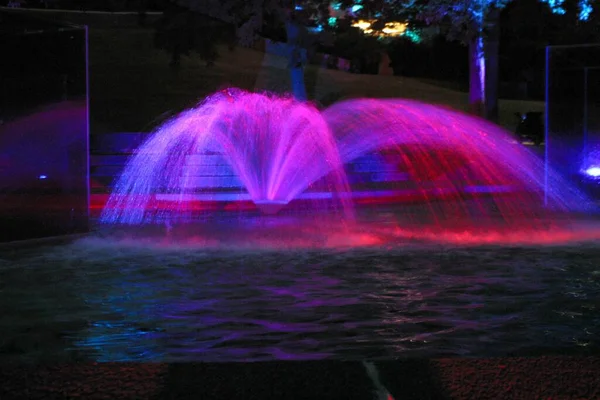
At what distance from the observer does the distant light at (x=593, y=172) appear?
59.3 ft

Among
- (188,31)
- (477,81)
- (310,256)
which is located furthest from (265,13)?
(310,256)

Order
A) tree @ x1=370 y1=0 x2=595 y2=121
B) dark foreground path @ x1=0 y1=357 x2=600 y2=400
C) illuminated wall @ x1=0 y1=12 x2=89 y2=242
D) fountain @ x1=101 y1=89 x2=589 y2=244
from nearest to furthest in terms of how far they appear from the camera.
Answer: dark foreground path @ x1=0 y1=357 x2=600 y2=400 < illuminated wall @ x1=0 y1=12 x2=89 y2=242 < fountain @ x1=101 y1=89 x2=589 y2=244 < tree @ x1=370 y1=0 x2=595 y2=121

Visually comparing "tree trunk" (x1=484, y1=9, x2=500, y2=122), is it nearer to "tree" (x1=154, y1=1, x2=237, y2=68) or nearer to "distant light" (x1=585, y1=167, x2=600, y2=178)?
"distant light" (x1=585, y1=167, x2=600, y2=178)

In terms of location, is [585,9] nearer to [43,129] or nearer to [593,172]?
[593,172]

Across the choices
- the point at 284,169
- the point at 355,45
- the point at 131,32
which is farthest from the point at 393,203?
the point at 131,32

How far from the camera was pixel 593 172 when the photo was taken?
18.2 m

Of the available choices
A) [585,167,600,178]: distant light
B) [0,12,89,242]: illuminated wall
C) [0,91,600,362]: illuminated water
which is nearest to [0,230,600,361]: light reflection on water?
[0,91,600,362]: illuminated water

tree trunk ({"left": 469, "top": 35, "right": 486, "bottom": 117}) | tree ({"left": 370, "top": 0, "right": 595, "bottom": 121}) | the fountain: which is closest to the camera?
the fountain

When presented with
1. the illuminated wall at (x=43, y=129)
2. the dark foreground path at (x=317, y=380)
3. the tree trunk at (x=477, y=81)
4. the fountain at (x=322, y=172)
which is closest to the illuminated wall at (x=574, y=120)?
the fountain at (x=322, y=172)

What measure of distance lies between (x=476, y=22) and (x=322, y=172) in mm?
5820

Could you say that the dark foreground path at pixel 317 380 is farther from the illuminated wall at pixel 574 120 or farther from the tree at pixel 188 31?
the tree at pixel 188 31

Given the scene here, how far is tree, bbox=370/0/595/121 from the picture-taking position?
1894cm

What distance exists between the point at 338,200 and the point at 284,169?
177 cm

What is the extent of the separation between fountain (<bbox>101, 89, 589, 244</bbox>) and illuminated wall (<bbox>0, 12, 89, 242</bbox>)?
4.89ft
